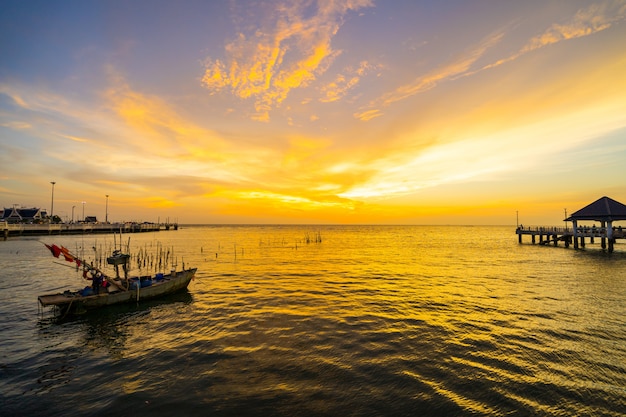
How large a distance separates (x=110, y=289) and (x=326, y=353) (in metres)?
19.4

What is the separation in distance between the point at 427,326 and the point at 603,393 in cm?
841

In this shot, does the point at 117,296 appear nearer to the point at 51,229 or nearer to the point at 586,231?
the point at 586,231

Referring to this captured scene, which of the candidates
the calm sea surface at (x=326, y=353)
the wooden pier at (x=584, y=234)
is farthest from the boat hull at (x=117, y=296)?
the wooden pier at (x=584, y=234)

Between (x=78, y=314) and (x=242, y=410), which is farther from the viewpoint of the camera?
(x=78, y=314)

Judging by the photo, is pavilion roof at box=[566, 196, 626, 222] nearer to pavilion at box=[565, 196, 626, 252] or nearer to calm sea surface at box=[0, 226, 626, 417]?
pavilion at box=[565, 196, 626, 252]

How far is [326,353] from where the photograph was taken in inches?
591

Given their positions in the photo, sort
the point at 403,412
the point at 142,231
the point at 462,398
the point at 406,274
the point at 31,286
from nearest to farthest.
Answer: the point at 403,412, the point at 462,398, the point at 31,286, the point at 406,274, the point at 142,231

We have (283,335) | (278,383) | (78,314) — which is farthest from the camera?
(78,314)

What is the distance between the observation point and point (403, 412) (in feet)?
34.2

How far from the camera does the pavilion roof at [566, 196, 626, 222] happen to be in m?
52.8

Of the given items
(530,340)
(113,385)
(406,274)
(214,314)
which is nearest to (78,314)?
(214,314)

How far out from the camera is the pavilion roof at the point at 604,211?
5281 cm

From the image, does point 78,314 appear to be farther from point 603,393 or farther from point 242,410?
point 603,393

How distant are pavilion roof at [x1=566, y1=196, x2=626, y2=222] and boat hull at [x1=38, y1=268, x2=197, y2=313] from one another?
69.3 m
